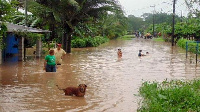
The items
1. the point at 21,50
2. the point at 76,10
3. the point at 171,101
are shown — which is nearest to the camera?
the point at 171,101

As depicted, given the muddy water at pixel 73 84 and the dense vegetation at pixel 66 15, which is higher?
the dense vegetation at pixel 66 15

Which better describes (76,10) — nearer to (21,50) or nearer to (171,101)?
(21,50)

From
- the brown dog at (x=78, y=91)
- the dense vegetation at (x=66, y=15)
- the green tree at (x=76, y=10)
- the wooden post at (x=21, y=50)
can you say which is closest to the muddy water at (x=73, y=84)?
the brown dog at (x=78, y=91)

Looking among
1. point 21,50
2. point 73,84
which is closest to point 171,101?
point 73,84

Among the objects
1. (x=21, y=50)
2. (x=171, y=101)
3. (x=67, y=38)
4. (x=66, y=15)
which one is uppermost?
(x=66, y=15)

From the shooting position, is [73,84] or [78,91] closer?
[78,91]

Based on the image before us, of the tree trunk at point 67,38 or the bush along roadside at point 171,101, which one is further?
the tree trunk at point 67,38

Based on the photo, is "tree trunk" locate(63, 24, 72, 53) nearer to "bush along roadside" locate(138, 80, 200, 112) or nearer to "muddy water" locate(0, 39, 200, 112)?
"muddy water" locate(0, 39, 200, 112)

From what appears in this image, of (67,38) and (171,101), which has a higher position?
(67,38)

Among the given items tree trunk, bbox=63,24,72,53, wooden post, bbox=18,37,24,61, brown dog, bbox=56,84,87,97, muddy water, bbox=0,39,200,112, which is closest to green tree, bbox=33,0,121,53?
tree trunk, bbox=63,24,72,53

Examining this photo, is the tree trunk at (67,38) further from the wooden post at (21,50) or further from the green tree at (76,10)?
the wooden post at (21,50)

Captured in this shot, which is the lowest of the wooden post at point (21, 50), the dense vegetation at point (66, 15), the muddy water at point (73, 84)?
the muddy water at point (73, 84)

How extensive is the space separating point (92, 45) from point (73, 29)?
41.0 feet

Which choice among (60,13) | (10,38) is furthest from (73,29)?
(10,38)
